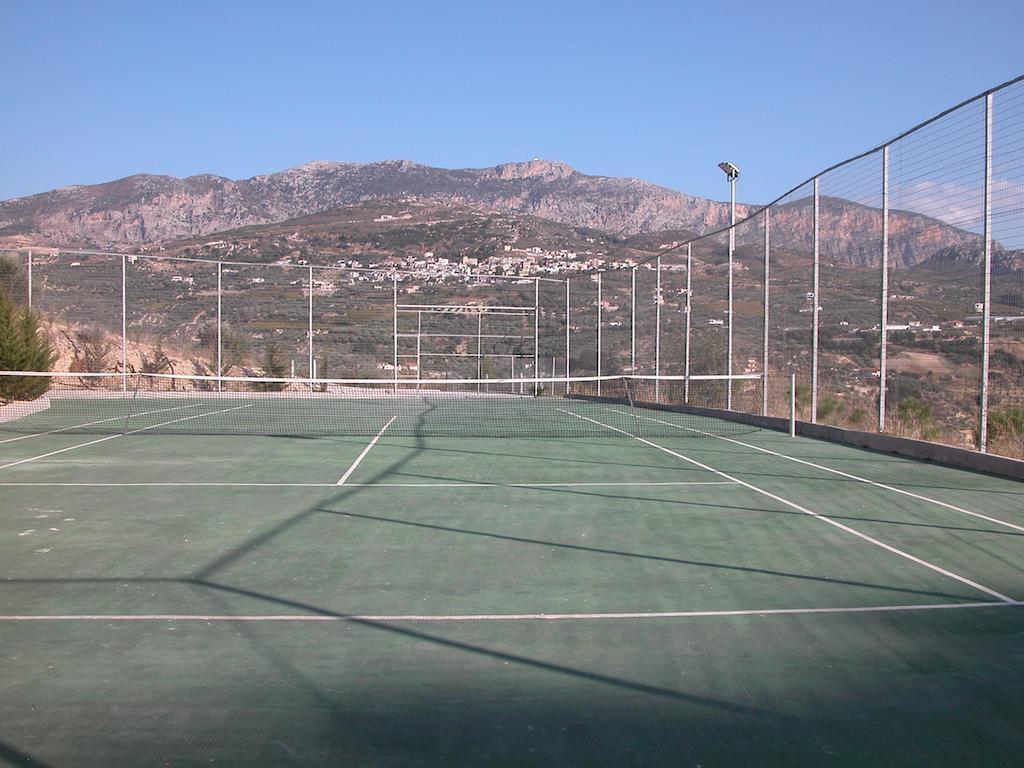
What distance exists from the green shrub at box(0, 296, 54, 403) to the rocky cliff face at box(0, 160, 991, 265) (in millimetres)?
70227

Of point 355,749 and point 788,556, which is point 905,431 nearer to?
point 788,556

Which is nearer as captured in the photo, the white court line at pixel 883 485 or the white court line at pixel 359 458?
the white court line at pixel 883 485

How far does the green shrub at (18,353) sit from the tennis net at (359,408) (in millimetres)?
48

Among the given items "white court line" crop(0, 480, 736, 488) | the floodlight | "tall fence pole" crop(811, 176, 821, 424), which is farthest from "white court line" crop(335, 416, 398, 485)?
the floodlight

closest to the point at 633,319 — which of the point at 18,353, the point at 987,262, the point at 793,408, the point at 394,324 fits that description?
the point at 793,408

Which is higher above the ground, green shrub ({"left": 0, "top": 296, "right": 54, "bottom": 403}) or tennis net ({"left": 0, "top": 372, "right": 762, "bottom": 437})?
green shrub ({"left": 0, "top": 296, "right": 54, "bottom": 403})

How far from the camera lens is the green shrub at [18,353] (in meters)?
21.7

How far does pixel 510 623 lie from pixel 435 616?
1.60ft

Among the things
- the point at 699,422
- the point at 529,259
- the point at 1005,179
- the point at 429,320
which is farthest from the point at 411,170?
the point at 1005,179

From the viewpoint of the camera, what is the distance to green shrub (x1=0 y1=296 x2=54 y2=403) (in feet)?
71.3

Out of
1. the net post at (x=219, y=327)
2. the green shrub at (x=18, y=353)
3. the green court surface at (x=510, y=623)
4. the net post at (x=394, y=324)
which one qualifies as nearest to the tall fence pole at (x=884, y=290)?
the green court surface at (x=510, y=623)

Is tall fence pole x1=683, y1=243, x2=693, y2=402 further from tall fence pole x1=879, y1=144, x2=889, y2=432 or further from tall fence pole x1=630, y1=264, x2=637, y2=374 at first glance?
tall fence pole x1=879, y1=144, x2=889, y2=432

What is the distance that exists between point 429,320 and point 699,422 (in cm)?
1966

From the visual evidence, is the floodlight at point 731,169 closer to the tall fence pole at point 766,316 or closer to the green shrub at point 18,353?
the tall fence pole at point 766,316
